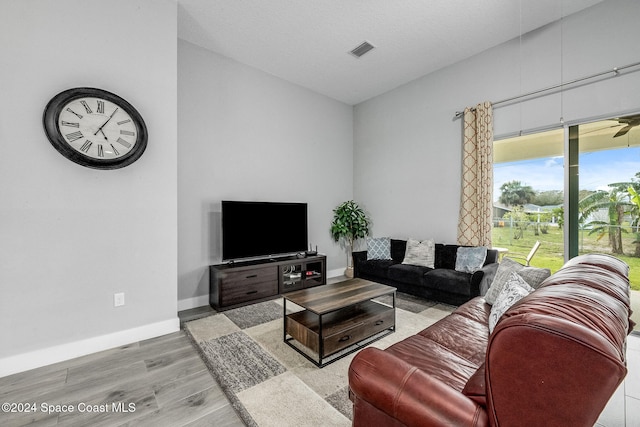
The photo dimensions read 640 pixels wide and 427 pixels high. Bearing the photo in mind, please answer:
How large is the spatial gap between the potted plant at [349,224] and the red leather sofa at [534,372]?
3.93 m

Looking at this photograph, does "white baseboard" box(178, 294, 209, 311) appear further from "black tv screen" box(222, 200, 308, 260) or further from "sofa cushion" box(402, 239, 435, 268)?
"sofa cushion" box(402, 239, 435, 268)

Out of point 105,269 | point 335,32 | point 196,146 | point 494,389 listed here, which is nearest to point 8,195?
point 105,269

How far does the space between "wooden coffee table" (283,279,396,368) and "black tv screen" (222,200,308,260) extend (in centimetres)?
141

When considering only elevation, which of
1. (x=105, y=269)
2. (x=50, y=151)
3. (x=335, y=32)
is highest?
(x=335, y=32)

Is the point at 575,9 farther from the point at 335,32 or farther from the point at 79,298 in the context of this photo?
the point at 79,298

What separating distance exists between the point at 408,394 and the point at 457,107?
4.19 metres

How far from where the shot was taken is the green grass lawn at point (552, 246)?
289 cm

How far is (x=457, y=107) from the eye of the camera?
13.4 feet

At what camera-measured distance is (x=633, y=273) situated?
2.85 meters

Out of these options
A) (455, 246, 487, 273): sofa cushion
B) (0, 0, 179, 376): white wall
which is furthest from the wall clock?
(455, 246, 487, 273): sofa cushion

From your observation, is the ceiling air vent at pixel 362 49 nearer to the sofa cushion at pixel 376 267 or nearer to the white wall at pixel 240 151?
the white wall at pixel 240 151

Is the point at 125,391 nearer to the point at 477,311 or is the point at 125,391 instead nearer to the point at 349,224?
the point at 477,311

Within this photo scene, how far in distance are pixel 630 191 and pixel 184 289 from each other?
515 centimetres

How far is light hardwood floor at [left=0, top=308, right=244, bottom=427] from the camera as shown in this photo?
5.51 ft
